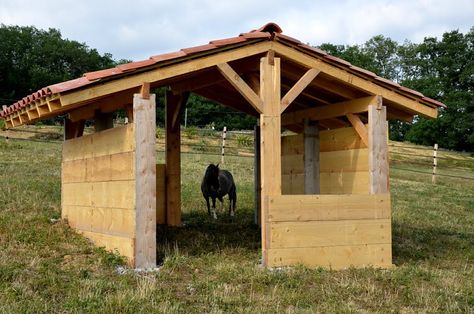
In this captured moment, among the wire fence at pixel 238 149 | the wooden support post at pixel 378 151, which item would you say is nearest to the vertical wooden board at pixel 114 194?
the wooden support post at pixel 378 151

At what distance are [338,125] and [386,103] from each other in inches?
81.2

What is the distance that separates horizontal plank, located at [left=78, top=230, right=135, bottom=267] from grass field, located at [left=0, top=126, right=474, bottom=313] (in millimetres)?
147

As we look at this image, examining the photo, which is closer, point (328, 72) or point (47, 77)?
point (328, 72)

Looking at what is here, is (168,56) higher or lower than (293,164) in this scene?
higher

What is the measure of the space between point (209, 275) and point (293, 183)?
4507 millimetres

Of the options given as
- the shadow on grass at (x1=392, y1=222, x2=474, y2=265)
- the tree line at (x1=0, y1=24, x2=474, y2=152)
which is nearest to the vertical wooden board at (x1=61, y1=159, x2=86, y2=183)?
the shadow on grass at (x1=392, y1=222, x2=474, y2=265)

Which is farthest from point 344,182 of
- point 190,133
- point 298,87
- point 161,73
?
point 190,133

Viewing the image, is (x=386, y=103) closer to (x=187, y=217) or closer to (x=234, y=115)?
(x=187, y=217)

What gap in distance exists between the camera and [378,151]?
844 centimetres

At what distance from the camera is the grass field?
5438 millimetres

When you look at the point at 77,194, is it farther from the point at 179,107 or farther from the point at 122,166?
the point at 179,107

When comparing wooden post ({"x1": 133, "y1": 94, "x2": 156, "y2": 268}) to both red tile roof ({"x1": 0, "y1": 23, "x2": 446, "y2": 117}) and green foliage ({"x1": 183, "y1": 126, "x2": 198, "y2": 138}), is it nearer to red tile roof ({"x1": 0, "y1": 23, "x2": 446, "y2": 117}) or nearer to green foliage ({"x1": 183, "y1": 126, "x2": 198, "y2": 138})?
red tile roof ({"x1": 0, "y1": 23, "x2": 446, "y2": 117})

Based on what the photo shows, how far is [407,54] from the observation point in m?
77.9

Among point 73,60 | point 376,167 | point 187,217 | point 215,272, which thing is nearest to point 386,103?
point 376,167
